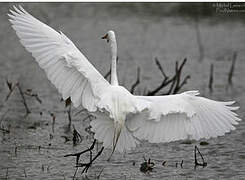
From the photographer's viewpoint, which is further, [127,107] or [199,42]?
[199,42]

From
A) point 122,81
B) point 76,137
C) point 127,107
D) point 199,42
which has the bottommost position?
point 76,137

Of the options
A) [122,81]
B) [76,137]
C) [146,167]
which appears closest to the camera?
[146,167]

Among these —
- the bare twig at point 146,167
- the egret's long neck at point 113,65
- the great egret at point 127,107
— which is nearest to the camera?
the great egret at point 127,107

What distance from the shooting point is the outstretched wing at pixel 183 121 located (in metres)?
7.46

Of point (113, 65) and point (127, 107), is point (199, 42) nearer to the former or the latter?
point (113, 65)

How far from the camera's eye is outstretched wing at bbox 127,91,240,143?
24.5 feet

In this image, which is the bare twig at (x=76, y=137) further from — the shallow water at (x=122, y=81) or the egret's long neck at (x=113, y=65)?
the egret's long neck at (x=113, y=65)

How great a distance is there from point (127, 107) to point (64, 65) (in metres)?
0.89

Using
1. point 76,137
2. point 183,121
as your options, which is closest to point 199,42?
point 76,137

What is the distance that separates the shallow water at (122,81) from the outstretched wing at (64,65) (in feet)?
Result: 3.55

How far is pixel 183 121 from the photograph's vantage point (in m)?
7.51

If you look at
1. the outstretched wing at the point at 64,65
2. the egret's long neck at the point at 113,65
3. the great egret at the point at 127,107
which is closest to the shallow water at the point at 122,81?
the great egret at the point at 127,107

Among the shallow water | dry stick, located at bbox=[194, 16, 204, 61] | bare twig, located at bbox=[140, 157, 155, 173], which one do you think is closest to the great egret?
bare twig, located at bbox=[140, 157, 155, 173]

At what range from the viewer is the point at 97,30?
17.1m
